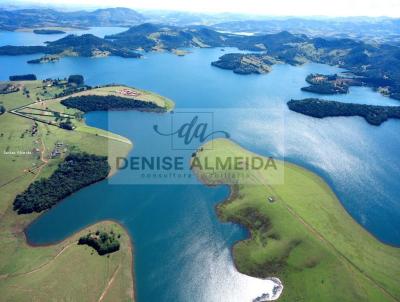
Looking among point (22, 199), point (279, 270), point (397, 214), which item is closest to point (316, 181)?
point (397, 214)

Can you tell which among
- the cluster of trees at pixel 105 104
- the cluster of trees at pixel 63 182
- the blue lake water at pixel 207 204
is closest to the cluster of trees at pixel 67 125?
the blue lake water at pixel 207 204

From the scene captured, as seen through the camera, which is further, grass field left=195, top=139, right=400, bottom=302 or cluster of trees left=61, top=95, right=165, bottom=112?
cluster of trees left=61, top=95, right=165, bottom=112

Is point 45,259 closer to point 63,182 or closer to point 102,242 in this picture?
point 102,242

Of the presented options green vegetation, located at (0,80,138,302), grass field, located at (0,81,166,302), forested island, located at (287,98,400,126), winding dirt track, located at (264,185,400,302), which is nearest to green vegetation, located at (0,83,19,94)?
green vegetation, located at (0,80,138,302)

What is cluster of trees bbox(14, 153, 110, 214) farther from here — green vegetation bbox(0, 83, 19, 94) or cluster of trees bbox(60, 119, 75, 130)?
green vegetation bbox(0, 83, 19, 94)

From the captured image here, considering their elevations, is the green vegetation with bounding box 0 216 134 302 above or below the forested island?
below
